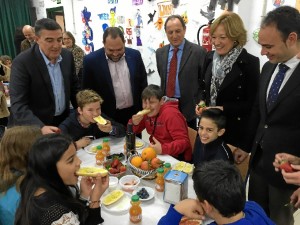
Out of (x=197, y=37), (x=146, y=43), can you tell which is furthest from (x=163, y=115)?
(x=146, y=43)

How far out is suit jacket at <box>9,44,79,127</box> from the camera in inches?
105

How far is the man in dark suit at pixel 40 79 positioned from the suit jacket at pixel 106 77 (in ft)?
1.08

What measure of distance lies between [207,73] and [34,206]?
6.61 feet

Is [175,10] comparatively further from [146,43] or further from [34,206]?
[34,206]

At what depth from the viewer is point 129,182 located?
1.99 m

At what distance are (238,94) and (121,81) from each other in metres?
1.40

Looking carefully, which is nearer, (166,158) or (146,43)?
(166,158)

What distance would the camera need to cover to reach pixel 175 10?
460cm

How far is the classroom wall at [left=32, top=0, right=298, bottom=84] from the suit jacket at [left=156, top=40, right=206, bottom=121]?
694mm

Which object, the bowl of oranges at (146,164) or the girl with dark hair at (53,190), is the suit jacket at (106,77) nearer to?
the bowl of oranges at (146,164)

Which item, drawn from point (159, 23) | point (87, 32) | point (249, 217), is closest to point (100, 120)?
point (249, 217)

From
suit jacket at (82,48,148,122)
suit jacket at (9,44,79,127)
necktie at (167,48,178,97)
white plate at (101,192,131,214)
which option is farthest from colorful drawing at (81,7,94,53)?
white plate at (101,192,131,214)

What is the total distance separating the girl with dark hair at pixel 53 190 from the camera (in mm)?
1407

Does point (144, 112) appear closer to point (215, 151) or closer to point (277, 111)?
point (215, 151)
